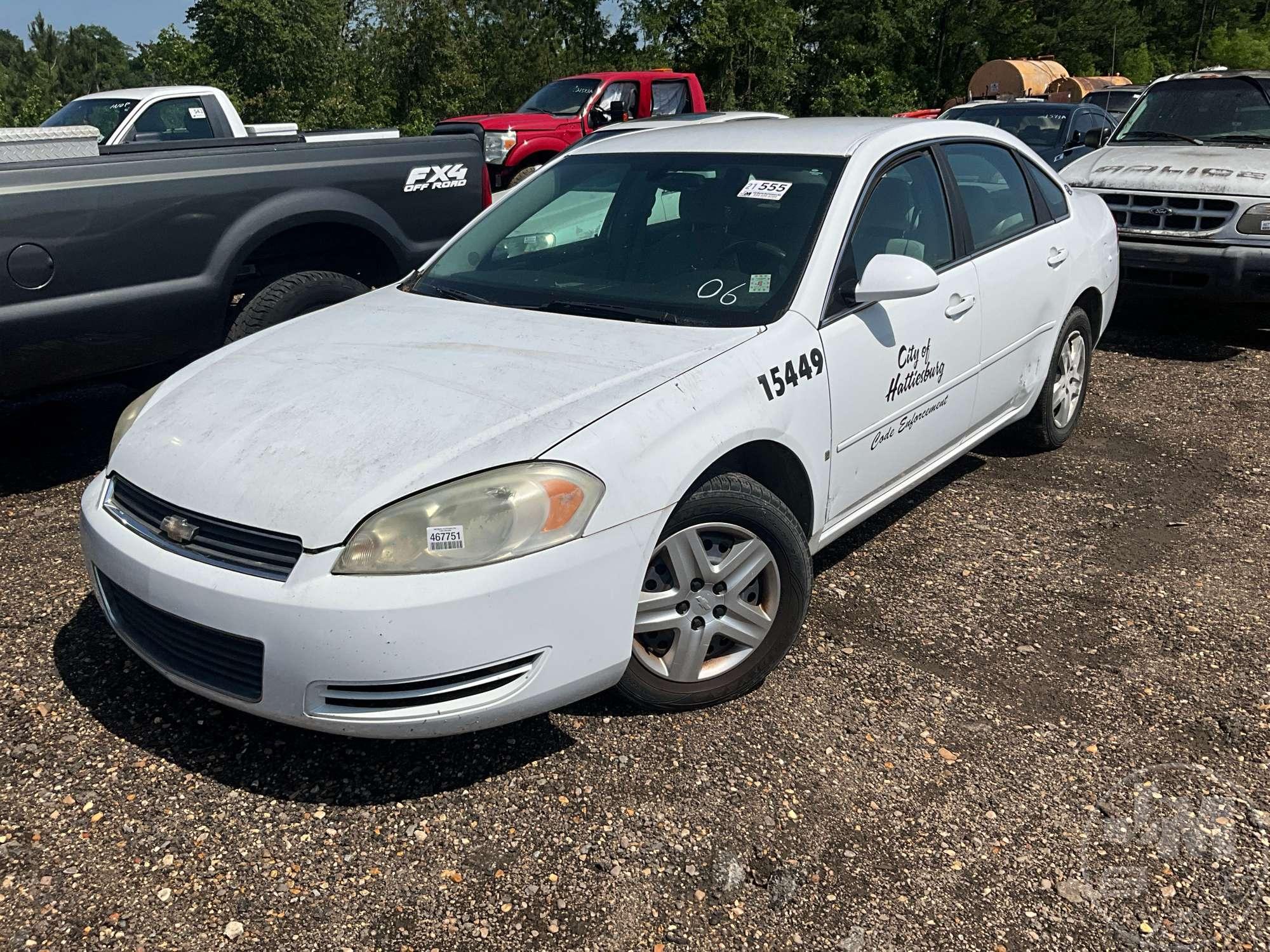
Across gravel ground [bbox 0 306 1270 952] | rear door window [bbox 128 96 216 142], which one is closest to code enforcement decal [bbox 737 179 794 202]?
gravel ground [bbox 0 306 1270 952]

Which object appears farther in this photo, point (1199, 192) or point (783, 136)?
point (1199, 192)

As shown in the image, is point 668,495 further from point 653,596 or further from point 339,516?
point 339,516

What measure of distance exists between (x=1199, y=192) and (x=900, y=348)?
15.9ft

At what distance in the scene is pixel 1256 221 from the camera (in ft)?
22.8

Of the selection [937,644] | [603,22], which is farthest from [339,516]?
[603,22]

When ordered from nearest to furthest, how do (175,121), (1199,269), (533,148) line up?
(1199,269), (175,121), (533,148)

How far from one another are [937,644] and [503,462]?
1789 millimetres

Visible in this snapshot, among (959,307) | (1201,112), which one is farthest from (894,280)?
(1201,112)

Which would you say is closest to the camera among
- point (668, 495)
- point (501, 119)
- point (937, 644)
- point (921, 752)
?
point (668, 495)

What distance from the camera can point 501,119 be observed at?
14320 mm

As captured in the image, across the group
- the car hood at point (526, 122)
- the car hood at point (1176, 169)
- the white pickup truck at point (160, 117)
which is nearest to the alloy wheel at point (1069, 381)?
the car hood at point (1176, 169)

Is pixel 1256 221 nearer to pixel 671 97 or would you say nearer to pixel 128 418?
pixel 128 418

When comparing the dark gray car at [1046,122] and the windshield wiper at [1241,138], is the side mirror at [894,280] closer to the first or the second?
the windshield wiper at [1241,138]

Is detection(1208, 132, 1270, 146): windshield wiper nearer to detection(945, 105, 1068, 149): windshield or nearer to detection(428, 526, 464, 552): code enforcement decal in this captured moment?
detection(945, 105, 1068, 149): windshield
